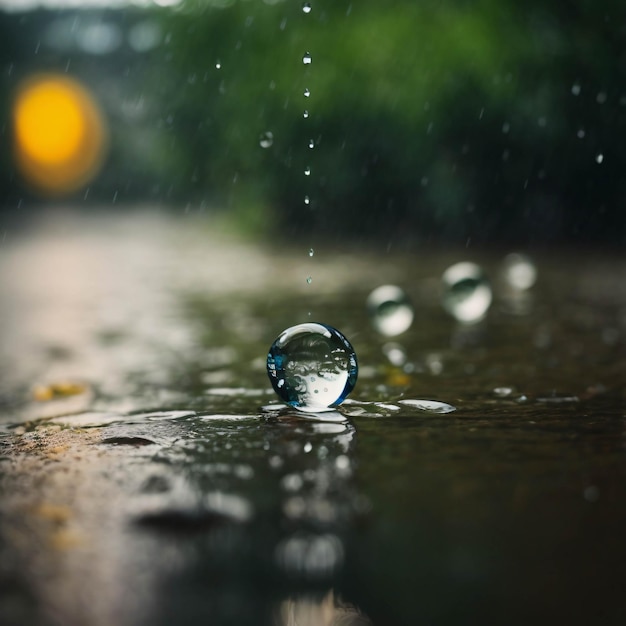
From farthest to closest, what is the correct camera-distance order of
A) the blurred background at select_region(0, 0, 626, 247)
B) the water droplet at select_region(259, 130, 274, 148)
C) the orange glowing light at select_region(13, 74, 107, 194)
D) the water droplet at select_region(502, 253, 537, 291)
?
the orange glowing light at select_region(13, 74, 107, 194) < the water droplet at select_region(259, 130, 274, 148) < the blurred background at select_region(0, 0, 626, 247) < the water droplet at select_region(502, 253, 537, 291)

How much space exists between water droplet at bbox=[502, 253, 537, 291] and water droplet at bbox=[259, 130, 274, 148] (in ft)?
9.38

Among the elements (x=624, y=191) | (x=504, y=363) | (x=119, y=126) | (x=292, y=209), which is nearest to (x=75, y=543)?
(x=504, y=363)

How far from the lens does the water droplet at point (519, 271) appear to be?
6246mm

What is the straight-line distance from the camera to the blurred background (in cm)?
829

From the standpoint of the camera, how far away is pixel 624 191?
8.87 metres

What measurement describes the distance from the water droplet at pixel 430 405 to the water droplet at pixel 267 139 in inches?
280

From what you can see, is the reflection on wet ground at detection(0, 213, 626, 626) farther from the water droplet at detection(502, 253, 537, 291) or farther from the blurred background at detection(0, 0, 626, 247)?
the blurred background at detection(0, 0, 626, 247)

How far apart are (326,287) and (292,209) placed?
14.0 ft

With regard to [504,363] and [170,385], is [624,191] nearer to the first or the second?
[504,363]

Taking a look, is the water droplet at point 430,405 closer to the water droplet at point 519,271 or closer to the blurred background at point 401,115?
the water droplet at point 519,271

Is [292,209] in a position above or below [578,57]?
below

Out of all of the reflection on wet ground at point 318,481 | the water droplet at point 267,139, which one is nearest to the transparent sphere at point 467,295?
the reflection on wet ground at point 318,481

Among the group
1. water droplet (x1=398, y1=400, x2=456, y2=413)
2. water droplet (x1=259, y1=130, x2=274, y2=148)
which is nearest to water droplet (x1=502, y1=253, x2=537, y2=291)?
water droplet (x1=259, y1=130, x2=274, y2=148)

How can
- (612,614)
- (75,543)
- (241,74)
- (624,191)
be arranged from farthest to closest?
(241,74)
(624,191)
(75,543)
(612,614)
